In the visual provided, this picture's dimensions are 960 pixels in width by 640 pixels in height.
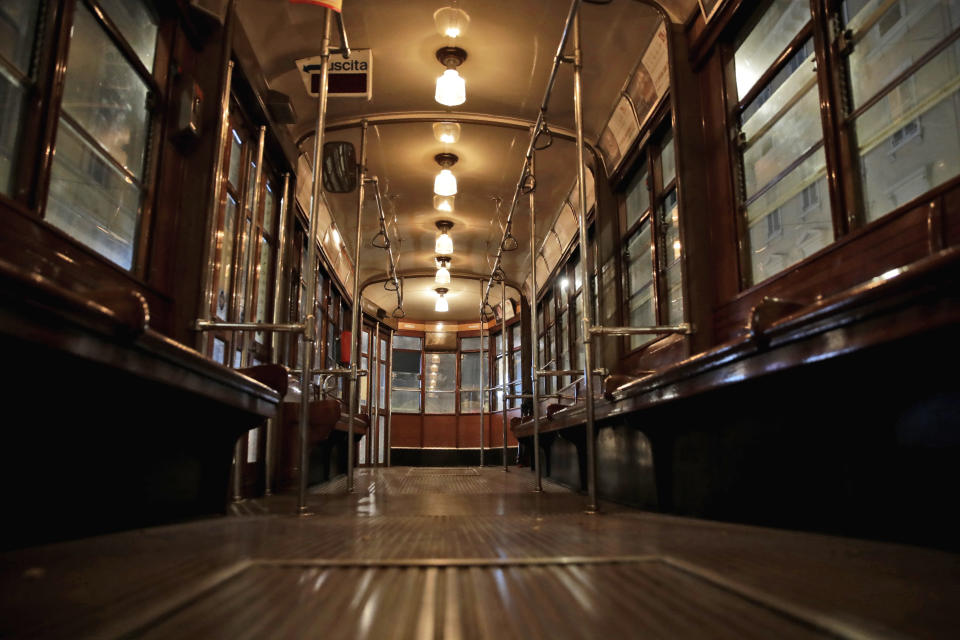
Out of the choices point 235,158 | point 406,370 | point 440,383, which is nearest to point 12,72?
point 235,158

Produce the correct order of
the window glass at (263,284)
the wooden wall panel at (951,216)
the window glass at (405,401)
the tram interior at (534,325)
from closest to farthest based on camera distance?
the tram interior at (534,325)
the wooden wall panel at (951,216)
the window glass at (263,284)
the window glass at (405,401)

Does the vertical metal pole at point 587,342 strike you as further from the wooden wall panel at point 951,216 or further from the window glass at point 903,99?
the wooden wall panel at point 951,216

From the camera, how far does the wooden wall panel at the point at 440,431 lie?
11.8 m

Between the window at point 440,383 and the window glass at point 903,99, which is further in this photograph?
the window at point 440,383

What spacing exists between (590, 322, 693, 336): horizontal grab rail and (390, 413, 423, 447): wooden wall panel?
9.06m

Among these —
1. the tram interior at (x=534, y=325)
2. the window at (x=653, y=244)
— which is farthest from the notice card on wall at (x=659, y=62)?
the window at (x=653, y=244)

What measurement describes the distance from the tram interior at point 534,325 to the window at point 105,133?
0.05 ft

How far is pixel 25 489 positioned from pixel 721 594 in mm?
1549

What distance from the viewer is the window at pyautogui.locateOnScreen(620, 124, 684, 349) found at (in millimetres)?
4043

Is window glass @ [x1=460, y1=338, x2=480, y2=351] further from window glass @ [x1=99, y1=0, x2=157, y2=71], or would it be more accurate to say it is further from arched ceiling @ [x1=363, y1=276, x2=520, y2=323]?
window glass @ [x1=99, y1=0, x2=157, y2=71]

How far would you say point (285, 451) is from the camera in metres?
4.53

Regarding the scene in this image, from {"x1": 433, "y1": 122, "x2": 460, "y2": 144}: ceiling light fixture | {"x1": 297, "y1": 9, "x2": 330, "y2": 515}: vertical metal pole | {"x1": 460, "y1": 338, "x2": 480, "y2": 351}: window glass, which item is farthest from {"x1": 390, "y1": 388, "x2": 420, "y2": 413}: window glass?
{"x1": 297, "y1": 9, "x2": 330, "y2": 515}: vertical metal pole

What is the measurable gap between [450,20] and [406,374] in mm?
8889

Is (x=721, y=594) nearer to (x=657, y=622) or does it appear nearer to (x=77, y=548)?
(x=657, y=622)
